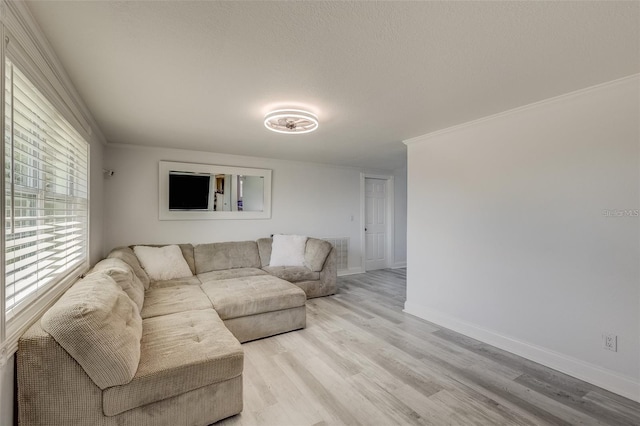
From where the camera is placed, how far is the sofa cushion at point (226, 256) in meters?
3.94

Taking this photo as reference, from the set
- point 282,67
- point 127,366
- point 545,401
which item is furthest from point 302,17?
point 545,401

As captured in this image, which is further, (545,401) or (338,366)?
(338,366)

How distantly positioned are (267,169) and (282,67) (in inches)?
121

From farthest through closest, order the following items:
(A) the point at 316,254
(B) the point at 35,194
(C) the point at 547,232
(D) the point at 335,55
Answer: (A) the point at 316,254, (C) the point at 547,232, (D) the point at 335,55, (B) the point at 35,194

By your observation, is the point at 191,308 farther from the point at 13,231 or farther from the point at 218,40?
the point at 218,40

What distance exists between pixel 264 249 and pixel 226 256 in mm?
590

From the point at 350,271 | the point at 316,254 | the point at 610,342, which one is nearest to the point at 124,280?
the point at 316,254

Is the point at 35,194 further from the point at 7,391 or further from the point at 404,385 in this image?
the point at 404,385

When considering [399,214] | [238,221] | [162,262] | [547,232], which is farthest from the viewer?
[399,214]

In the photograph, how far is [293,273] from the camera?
404 centimetres

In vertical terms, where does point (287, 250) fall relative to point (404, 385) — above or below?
above

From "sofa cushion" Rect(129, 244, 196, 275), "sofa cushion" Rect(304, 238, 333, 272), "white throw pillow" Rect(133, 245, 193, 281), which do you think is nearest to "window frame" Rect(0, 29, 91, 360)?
"white throw pillow" Rect(133, 245, 193, 281)

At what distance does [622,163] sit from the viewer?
2.00 metres

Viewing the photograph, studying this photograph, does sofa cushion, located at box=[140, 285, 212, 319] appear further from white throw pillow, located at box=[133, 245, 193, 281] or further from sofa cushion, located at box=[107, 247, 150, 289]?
white throw pillow, located at box=[133, 245, 193, 281]
